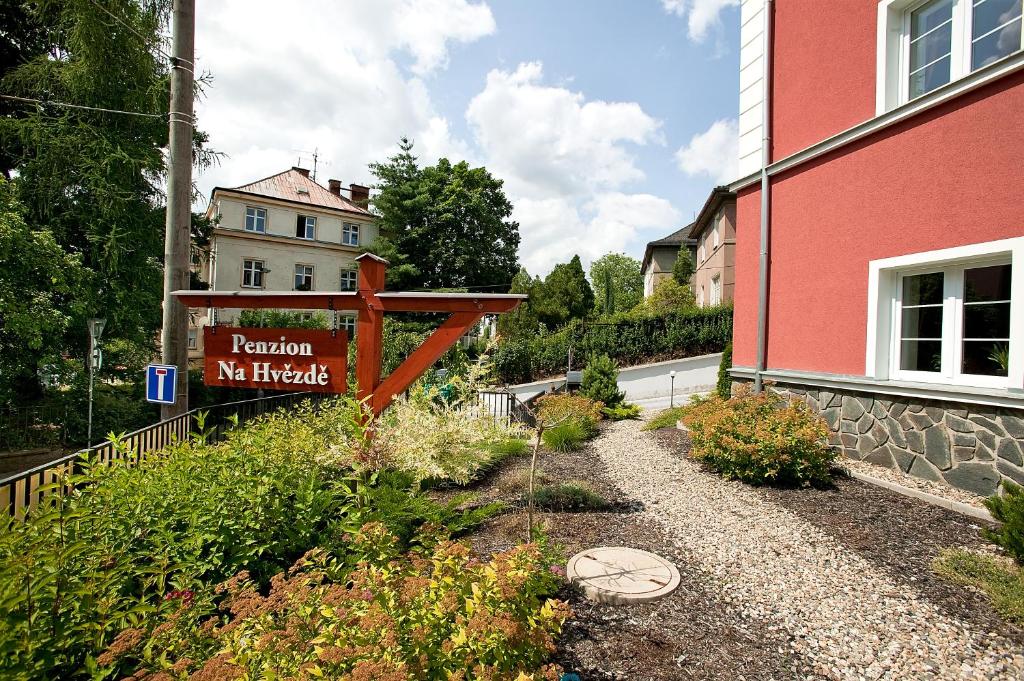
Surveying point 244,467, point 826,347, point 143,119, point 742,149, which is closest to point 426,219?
point 143,119

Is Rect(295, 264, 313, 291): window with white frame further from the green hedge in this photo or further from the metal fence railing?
the metal fence railing

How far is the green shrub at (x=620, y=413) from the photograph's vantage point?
36.8ft

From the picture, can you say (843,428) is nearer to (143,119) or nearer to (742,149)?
(742,149)

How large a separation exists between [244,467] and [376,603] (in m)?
1.76

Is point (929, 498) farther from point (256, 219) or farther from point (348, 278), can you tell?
point (348, 278)

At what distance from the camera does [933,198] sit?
548 cm

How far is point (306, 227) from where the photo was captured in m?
29.9

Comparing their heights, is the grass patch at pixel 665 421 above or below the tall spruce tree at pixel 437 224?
below

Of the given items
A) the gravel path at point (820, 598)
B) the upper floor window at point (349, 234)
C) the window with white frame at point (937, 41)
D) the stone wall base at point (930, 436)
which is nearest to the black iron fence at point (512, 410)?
the gravel path at point (820, 598)

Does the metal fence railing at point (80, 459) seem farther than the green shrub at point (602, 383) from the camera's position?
No

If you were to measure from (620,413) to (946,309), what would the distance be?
21.6 feet

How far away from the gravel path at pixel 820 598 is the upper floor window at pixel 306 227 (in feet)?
97.1

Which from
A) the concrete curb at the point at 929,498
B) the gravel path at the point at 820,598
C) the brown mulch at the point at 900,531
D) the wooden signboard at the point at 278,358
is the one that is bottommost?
the gravel path at the point at 820,598

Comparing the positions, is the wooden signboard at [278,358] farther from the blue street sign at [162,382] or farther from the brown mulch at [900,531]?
the brown mulch at [900,531]
